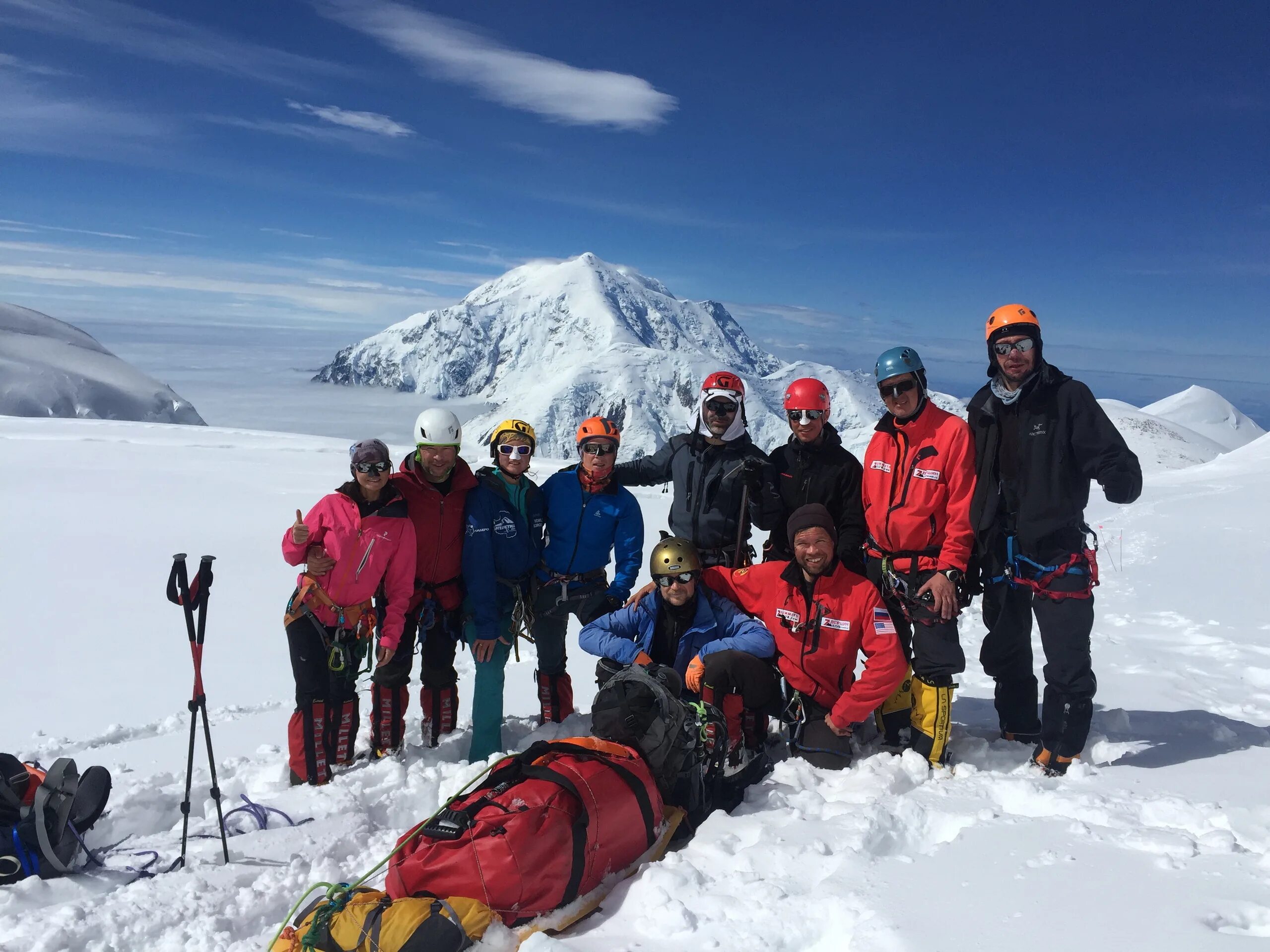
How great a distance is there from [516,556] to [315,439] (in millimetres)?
35445

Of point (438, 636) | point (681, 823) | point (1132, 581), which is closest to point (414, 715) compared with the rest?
point (438, 636)

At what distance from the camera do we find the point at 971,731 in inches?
229

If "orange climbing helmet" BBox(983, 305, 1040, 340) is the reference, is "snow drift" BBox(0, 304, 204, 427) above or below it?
above

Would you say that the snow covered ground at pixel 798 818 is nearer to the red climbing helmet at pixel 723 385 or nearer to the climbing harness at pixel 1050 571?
the climbing harness at pixel 1050 571

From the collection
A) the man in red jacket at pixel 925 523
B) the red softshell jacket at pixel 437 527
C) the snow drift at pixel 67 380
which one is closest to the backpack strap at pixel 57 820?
the red softshell jacket at pixel 437 527

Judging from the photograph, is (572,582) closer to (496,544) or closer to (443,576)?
(496,544)

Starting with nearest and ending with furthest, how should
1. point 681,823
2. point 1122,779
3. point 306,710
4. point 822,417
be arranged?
point 681,823, point 1122,779, point 306,710, point 822,417

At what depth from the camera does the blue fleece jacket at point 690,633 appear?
17.3ft

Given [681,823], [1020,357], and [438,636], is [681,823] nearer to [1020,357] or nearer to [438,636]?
[438,636]

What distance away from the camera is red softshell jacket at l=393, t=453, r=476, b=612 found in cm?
560

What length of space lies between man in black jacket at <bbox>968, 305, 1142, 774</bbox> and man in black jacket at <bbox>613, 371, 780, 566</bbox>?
5.02 ft

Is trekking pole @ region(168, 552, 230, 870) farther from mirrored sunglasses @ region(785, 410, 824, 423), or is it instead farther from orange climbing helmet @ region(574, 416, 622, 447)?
mirrored sunglasses @ region(785, 410, 824, 423)

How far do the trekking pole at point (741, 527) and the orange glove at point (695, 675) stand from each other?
0.98 m

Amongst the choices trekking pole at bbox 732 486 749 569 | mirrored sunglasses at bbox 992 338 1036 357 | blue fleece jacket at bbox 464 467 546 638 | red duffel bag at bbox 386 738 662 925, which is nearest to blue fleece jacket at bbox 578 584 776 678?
trekking pole at bbox 732 486 749 569
